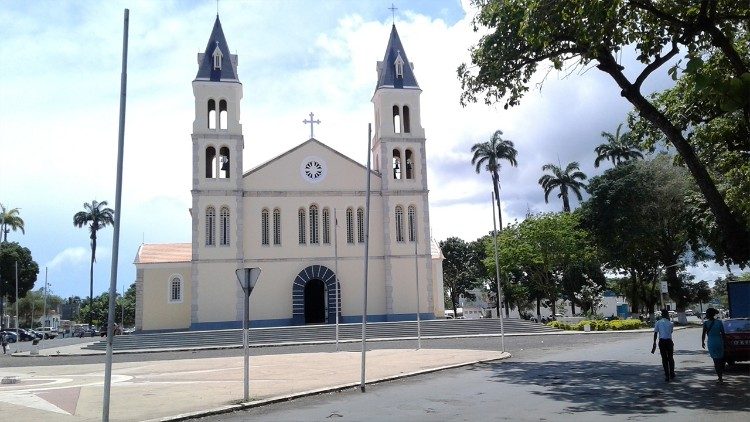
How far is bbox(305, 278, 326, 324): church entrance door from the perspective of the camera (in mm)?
41531

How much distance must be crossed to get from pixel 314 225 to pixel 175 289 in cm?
996

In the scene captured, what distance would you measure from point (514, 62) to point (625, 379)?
8055 millimetres

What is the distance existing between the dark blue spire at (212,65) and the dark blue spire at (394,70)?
9950mm

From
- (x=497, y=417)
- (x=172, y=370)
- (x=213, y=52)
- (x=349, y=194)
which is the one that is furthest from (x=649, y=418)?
(x=213, y=52)

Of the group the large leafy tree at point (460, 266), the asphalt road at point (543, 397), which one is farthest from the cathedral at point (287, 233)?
the large leafy tree at point (460, 266)

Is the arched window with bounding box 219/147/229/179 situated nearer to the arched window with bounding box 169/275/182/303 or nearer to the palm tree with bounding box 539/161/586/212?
the arched window with bounding box 169/275/182/303

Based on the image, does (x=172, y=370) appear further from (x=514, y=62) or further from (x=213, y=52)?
(x=213, y=52)

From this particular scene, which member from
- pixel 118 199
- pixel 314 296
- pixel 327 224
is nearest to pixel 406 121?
pixel 327 224

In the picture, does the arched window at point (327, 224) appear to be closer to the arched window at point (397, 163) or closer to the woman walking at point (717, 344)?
the arched window at point (397, 163)

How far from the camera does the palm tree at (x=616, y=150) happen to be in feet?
176

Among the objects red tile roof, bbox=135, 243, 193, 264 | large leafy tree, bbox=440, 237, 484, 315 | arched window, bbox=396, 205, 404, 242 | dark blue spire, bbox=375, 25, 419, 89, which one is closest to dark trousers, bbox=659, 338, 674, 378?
arched window, bbox=396, 205, 404, 242

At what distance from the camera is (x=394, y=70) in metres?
44.3

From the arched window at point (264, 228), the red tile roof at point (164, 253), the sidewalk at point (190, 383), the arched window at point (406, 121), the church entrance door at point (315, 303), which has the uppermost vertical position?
the arched window at point (406, 121)

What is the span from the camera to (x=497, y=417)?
959 centimetres
